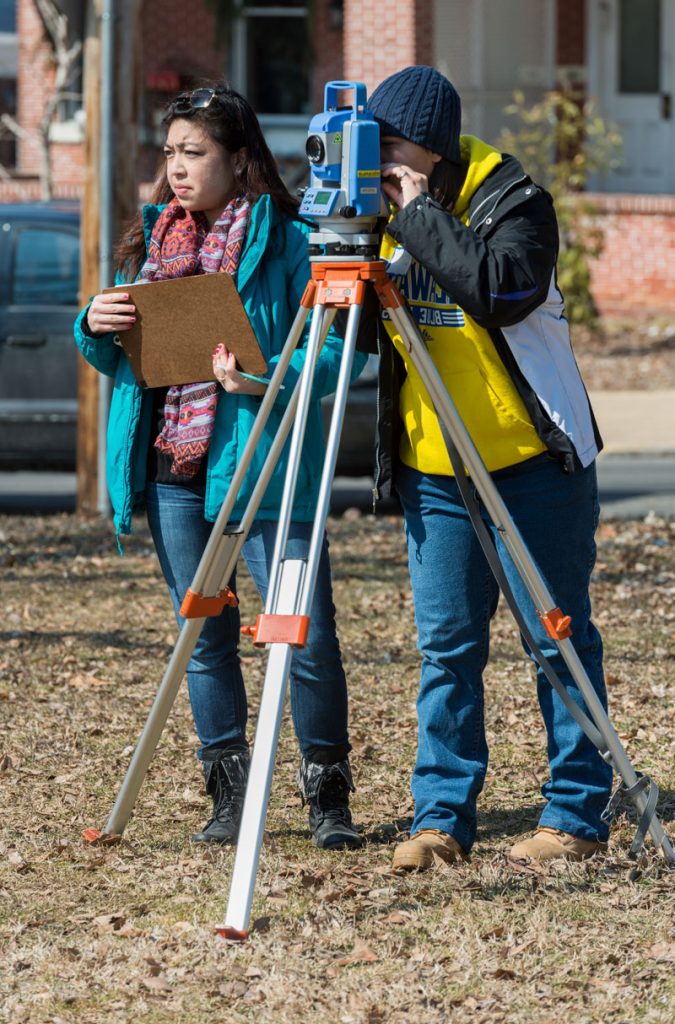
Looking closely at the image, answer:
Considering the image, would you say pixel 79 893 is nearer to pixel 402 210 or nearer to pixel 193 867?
pixel 193 867

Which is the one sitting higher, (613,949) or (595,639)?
(595,639)

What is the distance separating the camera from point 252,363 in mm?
4043

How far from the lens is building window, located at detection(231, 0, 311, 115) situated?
21.2m

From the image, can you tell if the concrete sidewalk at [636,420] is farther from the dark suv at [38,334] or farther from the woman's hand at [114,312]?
the woman's hand at [114,312]

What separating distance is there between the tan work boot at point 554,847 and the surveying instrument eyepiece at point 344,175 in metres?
1.60

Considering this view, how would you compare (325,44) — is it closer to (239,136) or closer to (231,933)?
(239,136)

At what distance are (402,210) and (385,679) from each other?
2985 millimetres

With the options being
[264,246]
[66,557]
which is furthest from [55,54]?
[264,246]

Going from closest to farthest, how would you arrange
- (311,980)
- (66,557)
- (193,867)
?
1. (311,980)
2. (193,867)
3. (66,557)

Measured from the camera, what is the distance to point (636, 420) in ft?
46.3

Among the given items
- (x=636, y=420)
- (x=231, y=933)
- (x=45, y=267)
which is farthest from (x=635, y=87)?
(x=231, y=933)

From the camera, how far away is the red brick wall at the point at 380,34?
734 inches

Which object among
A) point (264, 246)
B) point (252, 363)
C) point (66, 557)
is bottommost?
point (66, 557)

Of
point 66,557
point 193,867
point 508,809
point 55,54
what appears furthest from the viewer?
point 55,54
